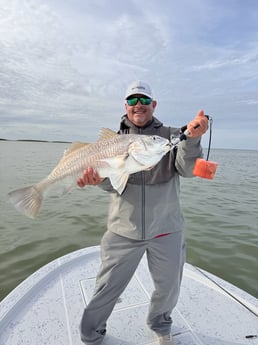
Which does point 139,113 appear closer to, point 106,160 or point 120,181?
point 106,160

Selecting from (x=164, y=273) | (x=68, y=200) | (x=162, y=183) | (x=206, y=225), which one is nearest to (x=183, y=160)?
(x=162, y=183)

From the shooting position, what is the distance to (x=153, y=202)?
9.75ft

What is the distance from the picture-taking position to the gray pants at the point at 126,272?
2967 millimetres

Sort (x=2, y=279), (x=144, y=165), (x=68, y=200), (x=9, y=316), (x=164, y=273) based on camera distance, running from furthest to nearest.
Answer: (x=68, y=200), (x=2, y=279), (x=9, y=316), (x=164, y=273), (x=144, y=165)

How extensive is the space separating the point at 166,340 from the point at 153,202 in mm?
1575

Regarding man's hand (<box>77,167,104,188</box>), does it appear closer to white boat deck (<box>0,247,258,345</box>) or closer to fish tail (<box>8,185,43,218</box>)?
fish tail (<box>8,185,43,218</box>)

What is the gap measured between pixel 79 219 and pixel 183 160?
737 cm

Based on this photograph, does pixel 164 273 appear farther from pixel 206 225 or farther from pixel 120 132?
pixel 206 225

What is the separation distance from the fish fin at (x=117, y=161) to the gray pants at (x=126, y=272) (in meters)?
0.77

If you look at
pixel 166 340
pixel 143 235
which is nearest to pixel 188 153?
pixel 143 235

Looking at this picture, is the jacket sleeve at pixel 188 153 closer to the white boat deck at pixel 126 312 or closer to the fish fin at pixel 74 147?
the fish fin at pixel 74 147

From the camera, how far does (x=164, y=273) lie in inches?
117

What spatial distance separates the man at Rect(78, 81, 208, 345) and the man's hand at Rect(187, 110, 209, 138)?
0.24m

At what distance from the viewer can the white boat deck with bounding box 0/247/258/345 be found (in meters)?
3.31
